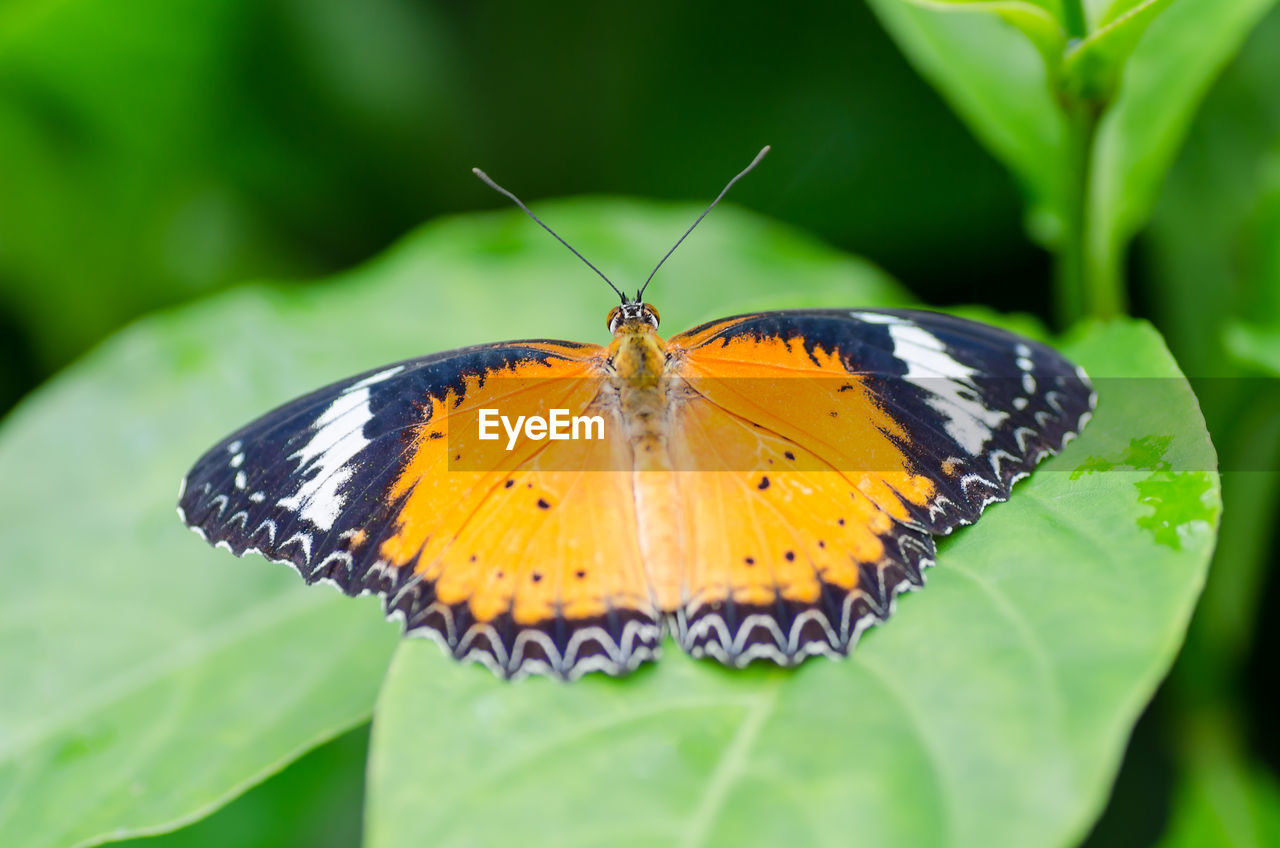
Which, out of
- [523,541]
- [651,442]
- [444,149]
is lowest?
[523,541]

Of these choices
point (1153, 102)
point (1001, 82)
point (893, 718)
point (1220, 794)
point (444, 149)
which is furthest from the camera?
point (444, 149)

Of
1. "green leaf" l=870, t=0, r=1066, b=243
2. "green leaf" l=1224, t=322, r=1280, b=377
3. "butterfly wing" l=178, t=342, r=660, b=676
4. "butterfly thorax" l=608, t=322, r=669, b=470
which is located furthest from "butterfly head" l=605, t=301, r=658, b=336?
"green leaf" l=1224, t=322, r=1280, b=377

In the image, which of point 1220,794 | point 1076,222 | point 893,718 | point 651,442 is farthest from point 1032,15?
point 1220,794

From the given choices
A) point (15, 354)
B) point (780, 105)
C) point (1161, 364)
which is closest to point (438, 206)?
point (780, 105)

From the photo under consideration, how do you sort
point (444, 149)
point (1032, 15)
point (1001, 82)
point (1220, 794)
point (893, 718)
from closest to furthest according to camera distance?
point (893, 718)
point (1032, 15)
point (1001, 82)
point (1220, 794)
point (444, 149)

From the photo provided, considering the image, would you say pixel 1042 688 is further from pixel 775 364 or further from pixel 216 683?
pixel 216 683

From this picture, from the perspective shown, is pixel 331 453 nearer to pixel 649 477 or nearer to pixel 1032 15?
pixel 649 477
